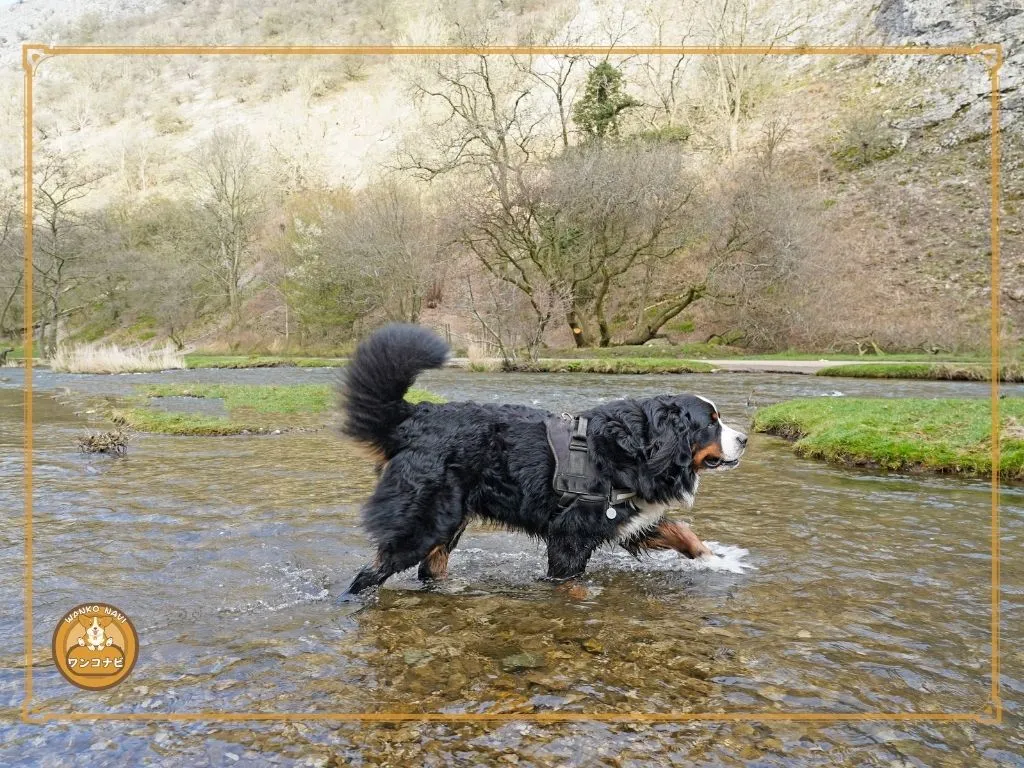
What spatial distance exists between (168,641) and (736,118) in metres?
42.6

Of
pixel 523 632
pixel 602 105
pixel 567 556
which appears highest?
pixel 602 105

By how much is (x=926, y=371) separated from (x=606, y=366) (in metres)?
9.54

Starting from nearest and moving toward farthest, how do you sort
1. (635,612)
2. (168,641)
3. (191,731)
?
(191,731) < (168,641) < (635,612)

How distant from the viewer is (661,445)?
4527 millimetres

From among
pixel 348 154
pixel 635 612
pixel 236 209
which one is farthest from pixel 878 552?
pixel 348 154

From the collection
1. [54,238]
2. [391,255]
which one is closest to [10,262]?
[54,238]

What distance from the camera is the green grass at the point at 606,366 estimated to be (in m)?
23.0

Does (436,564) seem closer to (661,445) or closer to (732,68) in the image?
(661,445)

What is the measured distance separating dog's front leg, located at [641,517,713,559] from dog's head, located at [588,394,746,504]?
0.27 metres

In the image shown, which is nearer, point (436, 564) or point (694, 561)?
point (436, 564)

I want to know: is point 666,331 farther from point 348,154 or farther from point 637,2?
point 348,154

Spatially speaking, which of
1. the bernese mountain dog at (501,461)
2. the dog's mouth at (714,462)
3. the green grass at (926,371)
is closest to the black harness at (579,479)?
the bernese mountain dog at (501,461)

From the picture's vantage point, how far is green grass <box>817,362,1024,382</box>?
1823cm

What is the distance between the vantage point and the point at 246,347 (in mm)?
39344
